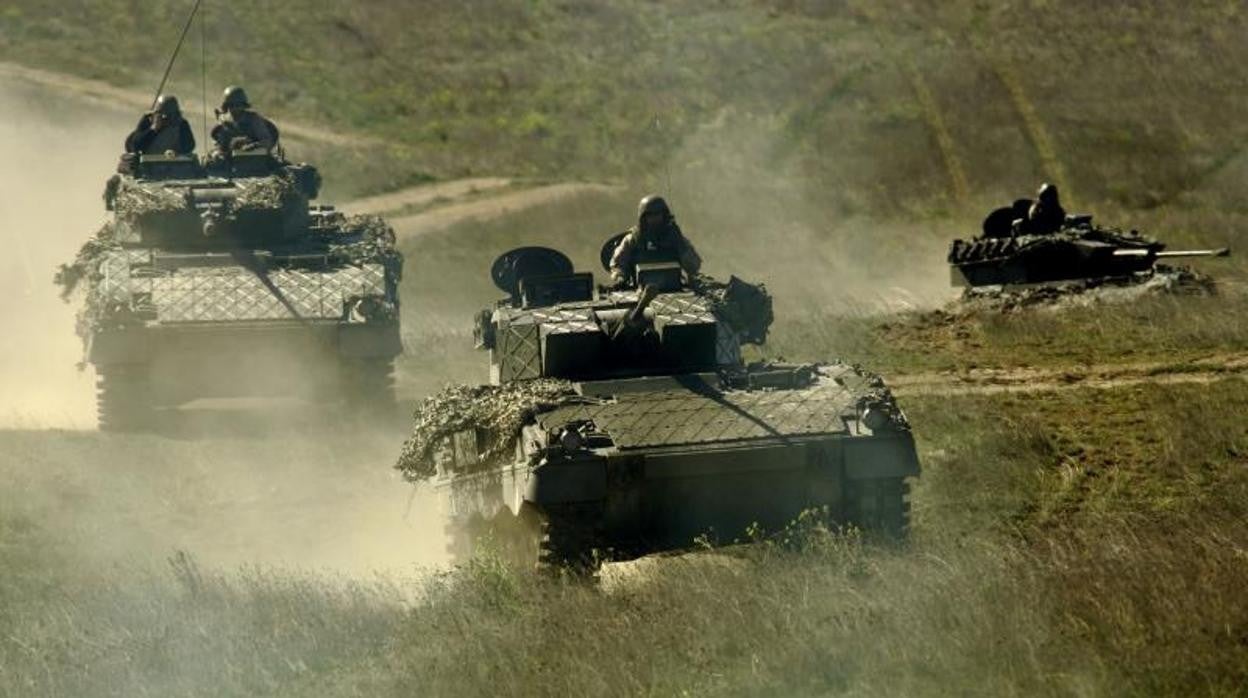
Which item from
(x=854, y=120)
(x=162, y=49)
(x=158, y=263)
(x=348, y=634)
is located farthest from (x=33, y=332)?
(x=162, y=49)

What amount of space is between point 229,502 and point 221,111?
8.17 m

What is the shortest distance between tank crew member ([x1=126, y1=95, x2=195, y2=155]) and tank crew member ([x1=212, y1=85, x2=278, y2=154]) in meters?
0.40

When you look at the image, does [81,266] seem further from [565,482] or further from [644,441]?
[565,482]

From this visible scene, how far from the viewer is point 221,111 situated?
2759cm

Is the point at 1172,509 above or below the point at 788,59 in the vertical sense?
below

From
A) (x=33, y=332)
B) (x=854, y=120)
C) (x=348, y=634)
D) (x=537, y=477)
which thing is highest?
(x=854, y=120)

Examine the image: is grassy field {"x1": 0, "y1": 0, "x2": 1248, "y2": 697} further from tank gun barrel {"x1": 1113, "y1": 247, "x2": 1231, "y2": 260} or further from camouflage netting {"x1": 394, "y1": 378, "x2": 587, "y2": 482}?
camouflage netting {"x1": 394, "y1": 378, "x2": 587, "y2": 482}

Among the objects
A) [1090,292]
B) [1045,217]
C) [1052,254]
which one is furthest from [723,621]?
[1045,217]

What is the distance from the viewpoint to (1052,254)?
31406mm

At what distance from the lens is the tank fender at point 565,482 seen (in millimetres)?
14336

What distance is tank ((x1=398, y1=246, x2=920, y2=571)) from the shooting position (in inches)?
576

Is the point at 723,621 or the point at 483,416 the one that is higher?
the point at 483,416

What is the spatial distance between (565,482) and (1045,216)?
1925cm

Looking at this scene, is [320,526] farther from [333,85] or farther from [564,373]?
[333,85]
